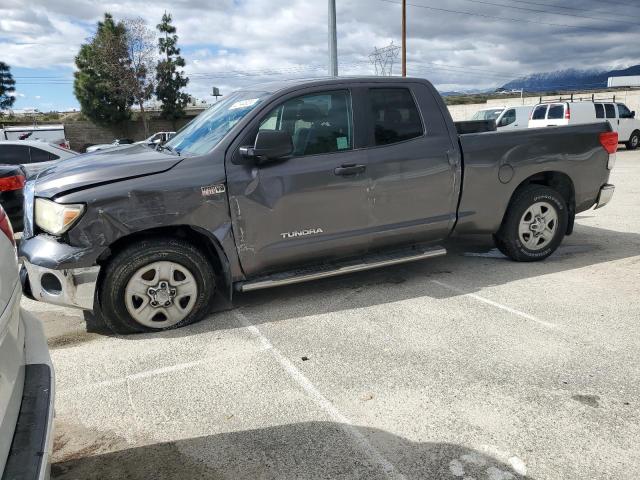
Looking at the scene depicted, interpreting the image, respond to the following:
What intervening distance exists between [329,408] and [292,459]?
0.49 metres

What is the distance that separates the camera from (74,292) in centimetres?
362

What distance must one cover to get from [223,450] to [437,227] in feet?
10.0

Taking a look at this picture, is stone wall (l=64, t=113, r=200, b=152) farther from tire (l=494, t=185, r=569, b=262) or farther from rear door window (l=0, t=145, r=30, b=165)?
tire (l=494, t=185, r=569, b=262)

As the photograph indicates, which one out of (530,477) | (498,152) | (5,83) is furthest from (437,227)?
(5,83)

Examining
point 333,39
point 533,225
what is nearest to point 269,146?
point 533,225

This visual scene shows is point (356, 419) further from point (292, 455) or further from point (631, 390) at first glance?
point (631, 390)

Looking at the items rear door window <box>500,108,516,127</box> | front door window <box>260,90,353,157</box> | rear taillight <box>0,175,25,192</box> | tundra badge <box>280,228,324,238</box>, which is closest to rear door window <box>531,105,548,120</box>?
rear door window <box>500,108,516,127</box>

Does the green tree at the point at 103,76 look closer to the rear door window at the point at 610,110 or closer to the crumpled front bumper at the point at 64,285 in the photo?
the rear door window at the point at 610,110

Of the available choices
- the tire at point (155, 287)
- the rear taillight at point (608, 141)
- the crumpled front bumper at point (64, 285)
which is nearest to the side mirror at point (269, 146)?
the tire at point (155, 287)

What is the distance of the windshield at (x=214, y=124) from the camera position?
417 cm

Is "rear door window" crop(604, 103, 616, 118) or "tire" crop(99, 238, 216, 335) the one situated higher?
"rear door window" crop(604, 103, 616, 118)

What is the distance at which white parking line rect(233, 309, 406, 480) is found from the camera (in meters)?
2.41

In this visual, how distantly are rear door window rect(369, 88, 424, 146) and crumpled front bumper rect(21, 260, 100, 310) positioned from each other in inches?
102

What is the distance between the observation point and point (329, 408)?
2889 millimetres
